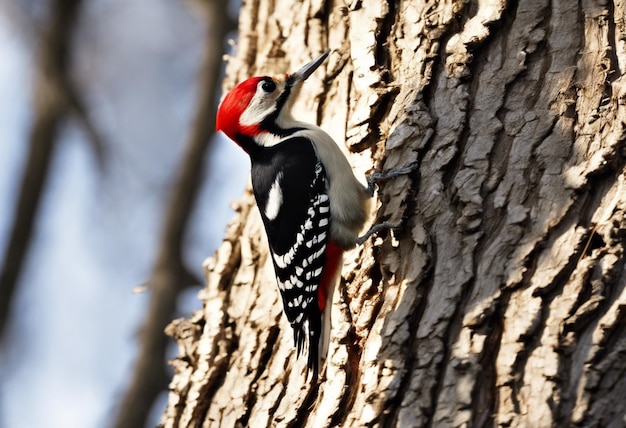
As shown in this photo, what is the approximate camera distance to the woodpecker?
3.75 metres

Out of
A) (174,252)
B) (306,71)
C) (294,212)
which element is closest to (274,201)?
(294,212)

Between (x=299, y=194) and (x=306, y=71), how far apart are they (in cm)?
64

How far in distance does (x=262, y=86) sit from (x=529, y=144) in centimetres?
153

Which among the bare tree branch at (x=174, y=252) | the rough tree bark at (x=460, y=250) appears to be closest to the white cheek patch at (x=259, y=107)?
the rough tree bark at (x=460, y=250)

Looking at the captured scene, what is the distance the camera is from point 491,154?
337 centimetres

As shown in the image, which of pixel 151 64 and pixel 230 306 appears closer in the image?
pixel 230 306

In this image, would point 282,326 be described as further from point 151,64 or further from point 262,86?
point 151,64

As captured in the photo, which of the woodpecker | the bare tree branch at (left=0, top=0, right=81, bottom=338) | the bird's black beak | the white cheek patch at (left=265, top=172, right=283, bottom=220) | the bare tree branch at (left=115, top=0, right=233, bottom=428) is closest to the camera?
the woodpecker

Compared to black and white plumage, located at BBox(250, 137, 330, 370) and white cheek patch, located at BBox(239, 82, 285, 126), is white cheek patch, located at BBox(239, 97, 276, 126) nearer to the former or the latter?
white cheek patch, located at BBox(239, 82, 285, 126)

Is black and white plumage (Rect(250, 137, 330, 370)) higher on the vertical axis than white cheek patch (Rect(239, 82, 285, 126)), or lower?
lower

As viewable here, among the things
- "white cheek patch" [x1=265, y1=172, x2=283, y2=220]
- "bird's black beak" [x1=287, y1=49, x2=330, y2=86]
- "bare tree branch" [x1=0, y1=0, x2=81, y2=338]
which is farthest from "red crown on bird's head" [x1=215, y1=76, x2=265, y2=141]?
"bare tree branch" [x1=0, y1=0, x2=81, y2=338]

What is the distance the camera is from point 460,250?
3205mm

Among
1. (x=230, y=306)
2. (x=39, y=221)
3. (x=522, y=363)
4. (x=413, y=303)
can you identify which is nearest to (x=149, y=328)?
(x=39, y=221)

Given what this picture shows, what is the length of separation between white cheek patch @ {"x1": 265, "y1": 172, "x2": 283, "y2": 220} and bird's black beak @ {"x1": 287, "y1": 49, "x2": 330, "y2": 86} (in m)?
0.54
